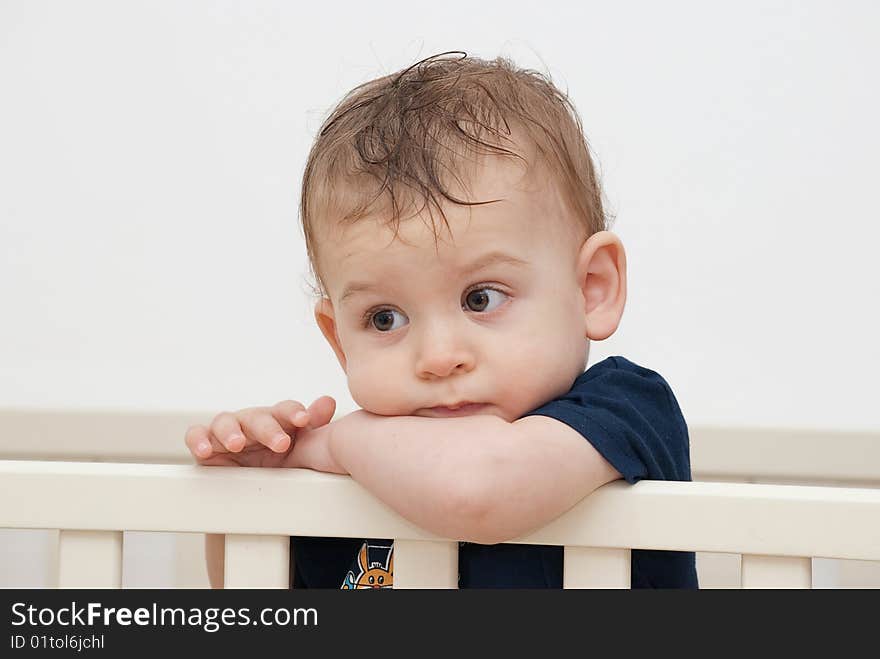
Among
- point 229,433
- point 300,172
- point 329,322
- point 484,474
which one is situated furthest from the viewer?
point 300,172

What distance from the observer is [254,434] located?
0.87 metres

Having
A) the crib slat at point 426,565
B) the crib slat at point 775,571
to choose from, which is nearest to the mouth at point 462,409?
the crib slat at point 426,565

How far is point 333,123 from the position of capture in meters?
0.98

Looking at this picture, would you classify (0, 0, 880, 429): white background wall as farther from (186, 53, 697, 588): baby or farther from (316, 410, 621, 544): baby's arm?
(316, 410, 621, 544): baby's arm

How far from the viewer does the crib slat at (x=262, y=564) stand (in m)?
0.82

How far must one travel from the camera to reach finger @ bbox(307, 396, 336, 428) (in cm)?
92

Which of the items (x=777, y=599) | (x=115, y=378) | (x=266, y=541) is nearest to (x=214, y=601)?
(x=266, y=541)

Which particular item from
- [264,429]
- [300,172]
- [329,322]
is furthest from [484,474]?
[300,172]

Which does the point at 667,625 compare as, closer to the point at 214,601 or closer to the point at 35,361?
the point at 214,601


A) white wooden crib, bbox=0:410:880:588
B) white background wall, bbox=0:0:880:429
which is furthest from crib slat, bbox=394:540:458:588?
white background wall, bbox=0:0:880:429

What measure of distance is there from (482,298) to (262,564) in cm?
25

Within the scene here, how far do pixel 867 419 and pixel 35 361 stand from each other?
111cm

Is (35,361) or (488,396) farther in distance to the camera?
(35,361)

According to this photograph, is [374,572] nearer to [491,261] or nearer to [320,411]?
[320,411]
